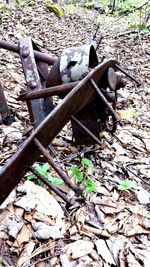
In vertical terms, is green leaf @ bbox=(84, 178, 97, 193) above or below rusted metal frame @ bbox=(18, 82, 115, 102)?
below

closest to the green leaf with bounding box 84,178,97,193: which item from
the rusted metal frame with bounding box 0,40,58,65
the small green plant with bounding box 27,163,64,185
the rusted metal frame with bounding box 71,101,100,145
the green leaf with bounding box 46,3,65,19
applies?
the small green plant with bounding box 27,163,64,185

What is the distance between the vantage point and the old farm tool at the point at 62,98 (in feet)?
5.05

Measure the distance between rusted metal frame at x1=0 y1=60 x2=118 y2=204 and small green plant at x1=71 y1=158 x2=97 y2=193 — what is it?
0.48m

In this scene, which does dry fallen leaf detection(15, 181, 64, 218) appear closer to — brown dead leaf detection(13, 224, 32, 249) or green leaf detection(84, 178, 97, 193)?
brown dead leaf detection(13, 224, 32, 249)

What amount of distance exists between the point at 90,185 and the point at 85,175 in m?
0.17

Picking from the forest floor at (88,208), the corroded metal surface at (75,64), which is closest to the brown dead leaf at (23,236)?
the forest floor at (88,208)

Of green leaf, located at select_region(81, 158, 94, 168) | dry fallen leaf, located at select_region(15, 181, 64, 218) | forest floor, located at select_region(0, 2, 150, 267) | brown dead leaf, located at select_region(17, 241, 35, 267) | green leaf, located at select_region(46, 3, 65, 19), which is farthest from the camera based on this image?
green leaf, located at select_region(46, 3, 65, 19)

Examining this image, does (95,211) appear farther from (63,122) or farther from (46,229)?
(63,122)

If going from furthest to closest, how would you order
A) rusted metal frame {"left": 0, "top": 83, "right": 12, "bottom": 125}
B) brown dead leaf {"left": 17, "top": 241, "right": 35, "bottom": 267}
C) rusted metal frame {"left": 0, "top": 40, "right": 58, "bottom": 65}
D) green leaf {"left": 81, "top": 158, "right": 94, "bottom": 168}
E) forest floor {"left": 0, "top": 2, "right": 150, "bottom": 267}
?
1. rusted metal frame {"left": 0, "top": 83, "right": 12, "bottom": 125}
2. rusted metal frame {"left": 0, "top": 40, "right": 58, "bottom": 65}
3. green leaf {"left": 81, "top": 158, "right": 94, "bottom": 168}
4. forest floor {"left": 0, "top": 2, "right": 150, "bottom": 267}
5. brown dead leaf {"left": 17, "top": 241, "right": 35, "bottom": 267}

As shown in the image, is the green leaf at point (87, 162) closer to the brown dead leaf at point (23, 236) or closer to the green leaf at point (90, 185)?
the green leaf at point (90, 185)

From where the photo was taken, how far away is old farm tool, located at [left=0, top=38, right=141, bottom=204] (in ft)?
5.05

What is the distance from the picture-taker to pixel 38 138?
159 cm

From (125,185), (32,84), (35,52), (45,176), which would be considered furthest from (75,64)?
(125,185)

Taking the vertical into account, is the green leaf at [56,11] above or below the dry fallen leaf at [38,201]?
above
